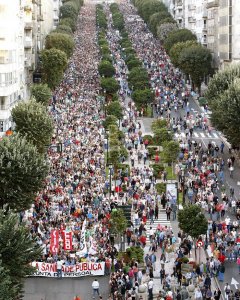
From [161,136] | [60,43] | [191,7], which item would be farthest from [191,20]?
[161,136]

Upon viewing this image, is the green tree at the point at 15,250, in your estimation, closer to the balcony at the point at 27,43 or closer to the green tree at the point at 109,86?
the balcony at the point at 27,43

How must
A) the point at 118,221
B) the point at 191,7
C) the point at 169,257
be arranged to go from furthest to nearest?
1. the point at 191,7
2. the point at 118,221
3. the point at 169,257

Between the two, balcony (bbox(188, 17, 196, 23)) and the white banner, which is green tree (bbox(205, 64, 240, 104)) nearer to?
the white banner

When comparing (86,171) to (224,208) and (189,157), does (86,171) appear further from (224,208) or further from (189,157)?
(224,208)

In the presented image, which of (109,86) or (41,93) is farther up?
(109,86)

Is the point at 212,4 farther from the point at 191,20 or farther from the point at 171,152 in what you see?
the point at 171,152

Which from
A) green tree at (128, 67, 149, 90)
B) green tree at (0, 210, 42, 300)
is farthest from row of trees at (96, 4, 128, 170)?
green tree at (0, 210, 42, 300)

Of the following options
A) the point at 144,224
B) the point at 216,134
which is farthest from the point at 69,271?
the point at 216,134
